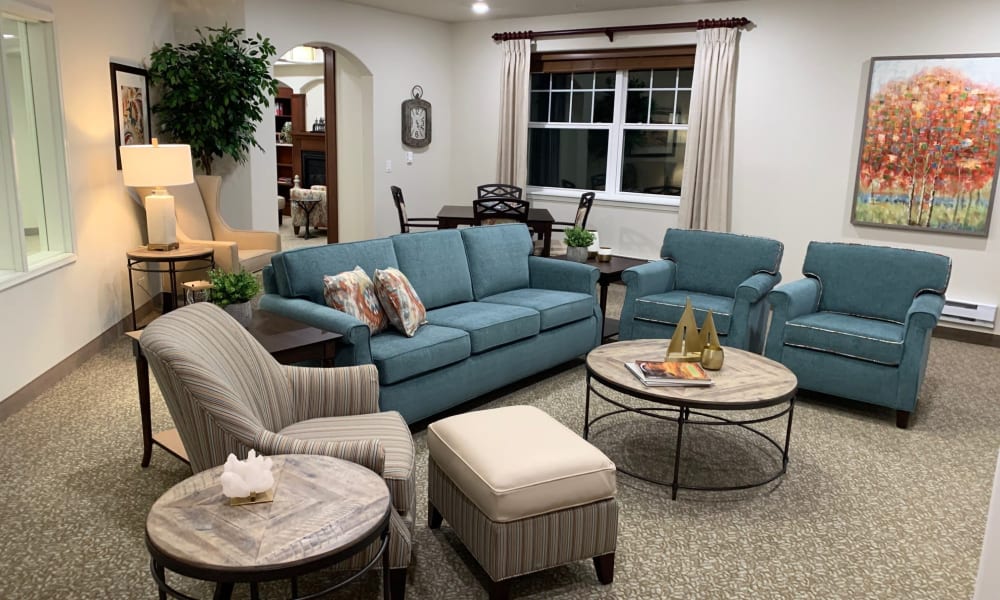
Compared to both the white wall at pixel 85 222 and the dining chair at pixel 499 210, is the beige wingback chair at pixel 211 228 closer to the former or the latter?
the white wall at pixel 85 222

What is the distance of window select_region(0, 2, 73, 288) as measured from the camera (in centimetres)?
382

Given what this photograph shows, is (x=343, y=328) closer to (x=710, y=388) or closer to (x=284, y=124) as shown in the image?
(x=710, y=388)

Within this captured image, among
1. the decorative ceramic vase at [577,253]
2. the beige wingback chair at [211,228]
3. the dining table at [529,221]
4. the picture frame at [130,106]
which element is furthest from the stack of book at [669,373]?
the picture frame at [130,106]

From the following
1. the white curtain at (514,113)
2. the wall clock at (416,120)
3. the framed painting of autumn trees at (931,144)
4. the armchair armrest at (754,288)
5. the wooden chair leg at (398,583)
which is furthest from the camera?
the wall clock at (416,120)

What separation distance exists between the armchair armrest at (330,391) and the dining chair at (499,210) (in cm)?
366

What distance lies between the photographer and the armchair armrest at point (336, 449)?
206cm

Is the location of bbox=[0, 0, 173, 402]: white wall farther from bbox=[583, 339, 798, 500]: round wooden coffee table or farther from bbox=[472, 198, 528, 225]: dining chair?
bbox=[583, 339, 798, 500]: round wooden coffee table

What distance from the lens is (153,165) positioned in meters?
4.78

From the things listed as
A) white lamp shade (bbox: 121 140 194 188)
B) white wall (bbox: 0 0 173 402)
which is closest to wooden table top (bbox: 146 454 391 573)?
white wall (bbox: 0 0 173 402)

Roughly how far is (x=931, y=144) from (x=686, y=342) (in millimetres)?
3552

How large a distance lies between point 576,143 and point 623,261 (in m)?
2.78

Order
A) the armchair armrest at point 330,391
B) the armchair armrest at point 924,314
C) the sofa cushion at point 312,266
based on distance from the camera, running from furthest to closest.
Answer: the armchair armrest at point 924,314
the sofa cushion at point 312,266
the armchair armrest at point 330,391

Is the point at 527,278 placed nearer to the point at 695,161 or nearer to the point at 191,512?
the point at 695,161

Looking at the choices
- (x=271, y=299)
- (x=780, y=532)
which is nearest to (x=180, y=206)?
(x=271, y=299)
